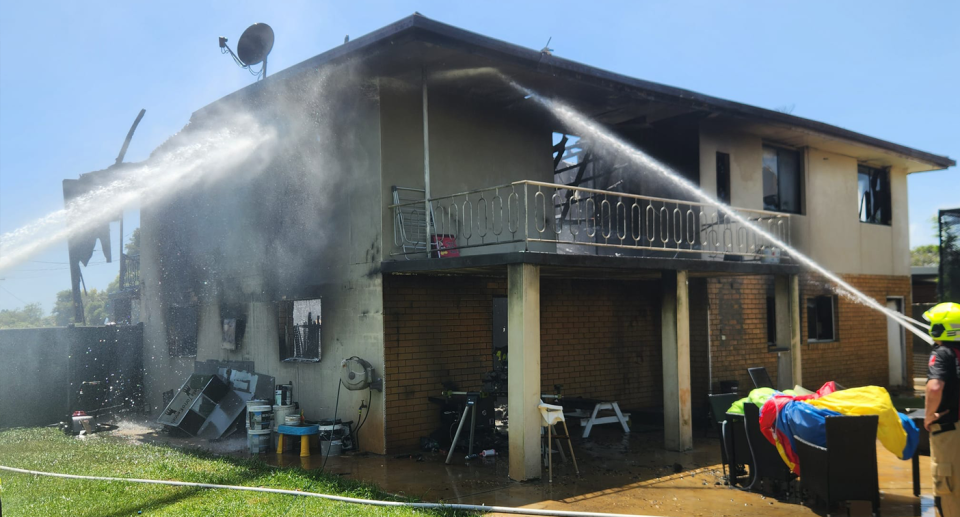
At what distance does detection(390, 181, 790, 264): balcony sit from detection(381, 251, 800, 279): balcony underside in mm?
187

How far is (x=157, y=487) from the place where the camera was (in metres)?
8.02

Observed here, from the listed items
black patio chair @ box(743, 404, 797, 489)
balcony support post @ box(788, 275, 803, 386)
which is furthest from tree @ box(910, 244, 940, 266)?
black patio chair @ box(743, 404, 797, 489)

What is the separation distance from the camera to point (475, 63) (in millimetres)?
9938

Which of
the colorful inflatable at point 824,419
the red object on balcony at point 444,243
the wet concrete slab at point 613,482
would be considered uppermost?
the red object on balcony at point 444,243

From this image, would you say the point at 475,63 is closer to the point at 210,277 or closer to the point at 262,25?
the point at 262,25

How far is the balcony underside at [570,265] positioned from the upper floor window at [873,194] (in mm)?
6638

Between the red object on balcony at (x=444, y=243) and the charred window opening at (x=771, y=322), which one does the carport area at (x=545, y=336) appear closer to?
the red object on balcony at (x=444, y=243)

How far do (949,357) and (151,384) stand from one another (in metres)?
14.6

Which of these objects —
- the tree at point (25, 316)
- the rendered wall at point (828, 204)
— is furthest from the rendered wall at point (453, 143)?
the tree at point (25, 316)

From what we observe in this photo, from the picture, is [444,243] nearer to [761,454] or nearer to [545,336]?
[545,336]

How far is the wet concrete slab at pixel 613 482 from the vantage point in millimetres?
7332

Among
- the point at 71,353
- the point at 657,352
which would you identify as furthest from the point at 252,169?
the point at 657,352

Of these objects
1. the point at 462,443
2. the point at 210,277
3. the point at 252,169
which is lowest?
the point at 462,443

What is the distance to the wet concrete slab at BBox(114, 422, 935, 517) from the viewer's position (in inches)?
289
